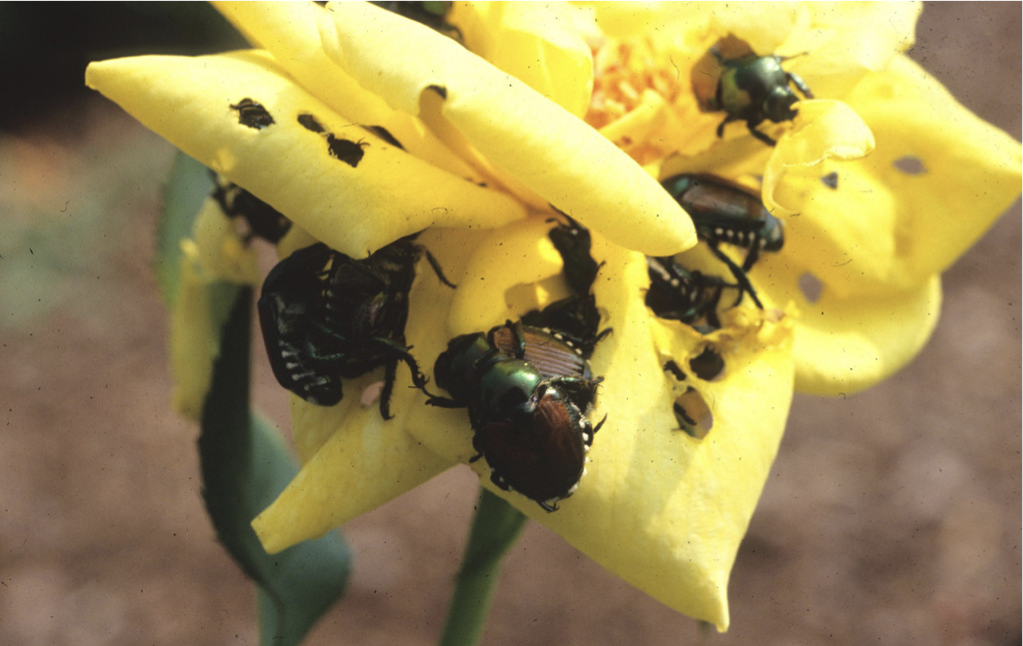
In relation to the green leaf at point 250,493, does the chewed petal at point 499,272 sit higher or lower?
higher

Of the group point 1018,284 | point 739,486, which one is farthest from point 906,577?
point 739,486

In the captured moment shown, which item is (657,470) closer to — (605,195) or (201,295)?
(605,195)

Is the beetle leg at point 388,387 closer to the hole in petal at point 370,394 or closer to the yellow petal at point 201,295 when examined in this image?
the hole in petal at point 370,394

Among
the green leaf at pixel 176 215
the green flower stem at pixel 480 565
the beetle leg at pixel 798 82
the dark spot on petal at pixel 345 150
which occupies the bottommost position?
the green flower stem at pixel 480 565

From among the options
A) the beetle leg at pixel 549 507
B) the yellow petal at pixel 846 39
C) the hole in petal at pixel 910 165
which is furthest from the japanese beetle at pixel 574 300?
the hole in petal at pixel 910 165

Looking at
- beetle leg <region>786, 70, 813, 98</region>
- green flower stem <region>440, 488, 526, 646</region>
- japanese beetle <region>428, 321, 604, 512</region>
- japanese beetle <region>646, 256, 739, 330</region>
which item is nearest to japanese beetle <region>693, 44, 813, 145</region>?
beetle leg <region>786, 70, 813, 98</region>

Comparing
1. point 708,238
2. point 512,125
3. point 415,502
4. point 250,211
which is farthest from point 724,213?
point 415,502
